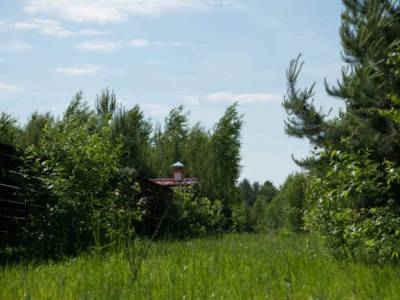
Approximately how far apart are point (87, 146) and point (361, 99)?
389cm

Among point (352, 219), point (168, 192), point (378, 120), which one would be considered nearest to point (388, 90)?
point (378, 120)

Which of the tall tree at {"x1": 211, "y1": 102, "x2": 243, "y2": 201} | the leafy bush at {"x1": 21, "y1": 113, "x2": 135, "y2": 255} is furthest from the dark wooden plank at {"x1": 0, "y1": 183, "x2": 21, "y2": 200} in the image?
the tall tree at {"x1": 211, "y1": 102, "x2": 243, "y2": 201}

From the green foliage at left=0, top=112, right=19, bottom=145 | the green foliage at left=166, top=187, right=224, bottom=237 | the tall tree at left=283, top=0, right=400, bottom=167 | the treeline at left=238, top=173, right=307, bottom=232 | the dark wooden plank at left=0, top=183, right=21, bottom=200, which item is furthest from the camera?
the green foliage at left=0, top=112, right=19, bottom=145

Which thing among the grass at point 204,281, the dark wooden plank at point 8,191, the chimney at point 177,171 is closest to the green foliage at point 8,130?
the chimney at point 177,171

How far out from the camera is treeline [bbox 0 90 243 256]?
7.62m

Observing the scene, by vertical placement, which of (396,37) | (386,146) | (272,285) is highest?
(396,37)

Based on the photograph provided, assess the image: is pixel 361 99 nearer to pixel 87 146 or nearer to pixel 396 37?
pixel 396 37

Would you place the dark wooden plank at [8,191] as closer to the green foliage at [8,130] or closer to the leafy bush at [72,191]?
the leafy bush at [72,191]

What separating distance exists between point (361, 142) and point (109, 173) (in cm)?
384

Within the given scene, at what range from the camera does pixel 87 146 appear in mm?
8266

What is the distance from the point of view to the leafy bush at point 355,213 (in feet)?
16.9

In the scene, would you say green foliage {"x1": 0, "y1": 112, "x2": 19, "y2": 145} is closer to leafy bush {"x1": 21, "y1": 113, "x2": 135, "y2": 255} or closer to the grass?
leafy bush {"x1": 21, "y1": 113, "x2": 135, "y2": 255}

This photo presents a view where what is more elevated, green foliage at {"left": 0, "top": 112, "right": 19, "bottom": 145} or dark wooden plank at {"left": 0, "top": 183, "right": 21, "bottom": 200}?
green foliage at {"left": 0, "top": 112, "right": 19, "bottom": 145}

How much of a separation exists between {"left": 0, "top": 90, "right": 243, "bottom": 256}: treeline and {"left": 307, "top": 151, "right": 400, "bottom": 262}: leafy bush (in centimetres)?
207
